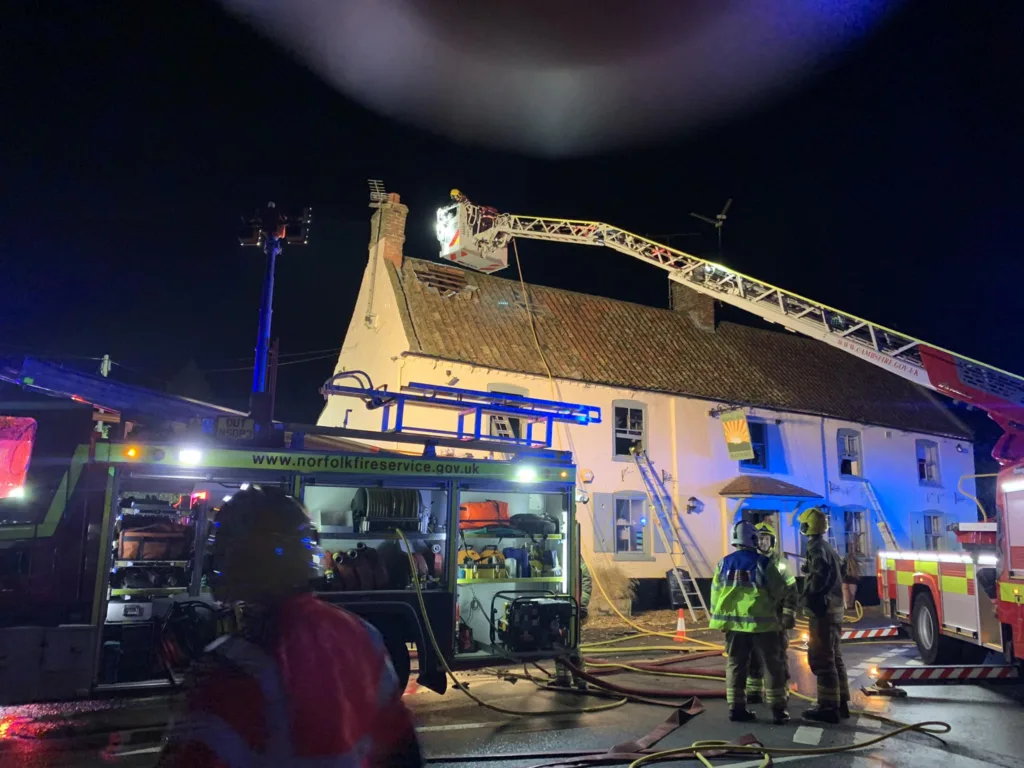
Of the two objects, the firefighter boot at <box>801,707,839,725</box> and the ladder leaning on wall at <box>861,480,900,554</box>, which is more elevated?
the ladder leaning on wall at <box>861,480,900,554</box>

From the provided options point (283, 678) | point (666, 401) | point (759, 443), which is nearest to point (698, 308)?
point (759, 443)

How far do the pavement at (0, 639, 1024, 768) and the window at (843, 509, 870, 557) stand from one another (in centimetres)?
1297

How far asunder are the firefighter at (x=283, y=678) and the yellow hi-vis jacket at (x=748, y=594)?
5588 millimetres

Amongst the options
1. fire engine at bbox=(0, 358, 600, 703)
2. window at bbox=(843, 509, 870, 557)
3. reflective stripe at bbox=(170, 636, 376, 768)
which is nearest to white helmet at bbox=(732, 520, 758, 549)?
fire engine at bbox=(0, 358, 600, 703)

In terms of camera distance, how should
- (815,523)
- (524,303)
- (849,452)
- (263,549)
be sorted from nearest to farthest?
(263,549)
(815,523)
(524,303)
(849,452)

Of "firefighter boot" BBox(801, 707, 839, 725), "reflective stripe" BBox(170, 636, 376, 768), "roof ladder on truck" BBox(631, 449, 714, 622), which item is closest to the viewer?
"reflective stripe" BBox(170, 636, 376, 768)

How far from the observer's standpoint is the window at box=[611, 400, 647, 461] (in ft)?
57.9

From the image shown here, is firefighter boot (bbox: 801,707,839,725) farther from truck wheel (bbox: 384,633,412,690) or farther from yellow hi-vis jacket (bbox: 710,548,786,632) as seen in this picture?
truck wheel (bbox: 384,633,412,690)

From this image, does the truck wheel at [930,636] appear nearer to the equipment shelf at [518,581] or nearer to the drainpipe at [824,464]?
the equipment shelf at [518,581]

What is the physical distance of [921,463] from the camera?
77.3 ft

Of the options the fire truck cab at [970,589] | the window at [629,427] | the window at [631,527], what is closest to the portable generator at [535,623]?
the fire truck cab at [970,589]

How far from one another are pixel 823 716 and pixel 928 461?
19830 mm

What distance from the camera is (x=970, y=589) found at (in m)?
8.98

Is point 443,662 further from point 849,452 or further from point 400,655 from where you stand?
point 849,452
